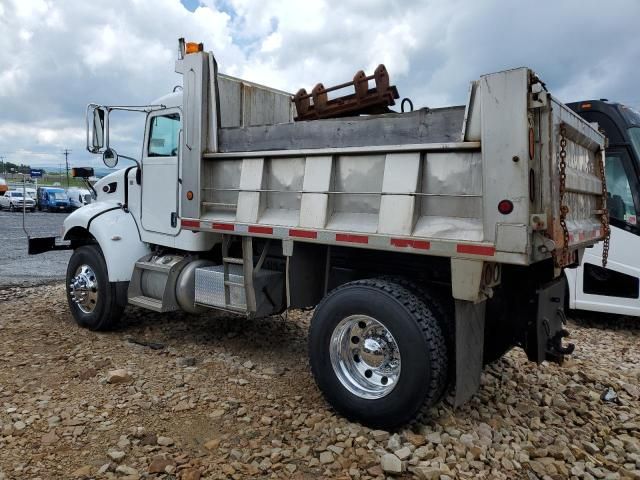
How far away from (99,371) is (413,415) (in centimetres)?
281

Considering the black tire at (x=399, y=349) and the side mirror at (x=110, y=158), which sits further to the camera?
the side mirror at (x=110, y=158)

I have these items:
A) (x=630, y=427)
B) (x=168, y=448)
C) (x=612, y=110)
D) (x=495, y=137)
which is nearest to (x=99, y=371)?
(x=168, y=448)

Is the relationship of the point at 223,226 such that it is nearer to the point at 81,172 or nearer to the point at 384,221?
the point at 384,221

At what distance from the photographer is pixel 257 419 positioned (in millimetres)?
3732

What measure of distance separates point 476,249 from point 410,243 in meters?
0.44

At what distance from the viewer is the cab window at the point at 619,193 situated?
6148mm

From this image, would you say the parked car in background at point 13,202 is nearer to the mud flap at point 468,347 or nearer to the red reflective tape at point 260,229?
the red reflective tape at point 260,229

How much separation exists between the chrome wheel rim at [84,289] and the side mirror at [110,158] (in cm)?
123

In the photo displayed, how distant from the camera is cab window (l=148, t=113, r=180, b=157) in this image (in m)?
5.38

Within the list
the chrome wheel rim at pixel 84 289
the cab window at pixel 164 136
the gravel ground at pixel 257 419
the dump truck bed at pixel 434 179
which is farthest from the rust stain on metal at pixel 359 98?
the chrome wheel rim at pixel 84 289

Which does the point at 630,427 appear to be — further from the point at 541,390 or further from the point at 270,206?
the point at 270,206

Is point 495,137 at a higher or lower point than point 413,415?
higher

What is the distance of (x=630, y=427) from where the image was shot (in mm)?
3791

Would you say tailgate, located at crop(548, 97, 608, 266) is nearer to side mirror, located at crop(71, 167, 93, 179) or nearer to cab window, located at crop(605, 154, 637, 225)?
cab window, located at crop(605, 154, 637, 225)
